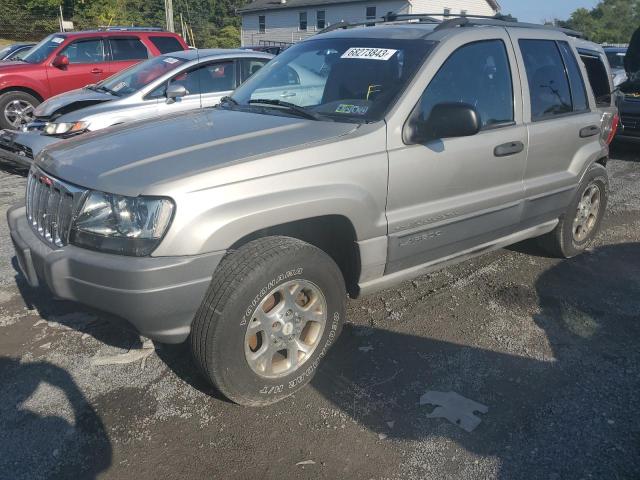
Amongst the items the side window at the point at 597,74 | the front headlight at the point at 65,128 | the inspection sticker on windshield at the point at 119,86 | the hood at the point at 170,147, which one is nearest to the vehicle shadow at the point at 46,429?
the hood at the point at 170,147

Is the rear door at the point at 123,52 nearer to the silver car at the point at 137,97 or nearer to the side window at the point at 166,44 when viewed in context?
the side window at the point at 166,44

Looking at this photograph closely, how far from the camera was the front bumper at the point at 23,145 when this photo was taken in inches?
255

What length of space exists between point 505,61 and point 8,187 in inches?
246

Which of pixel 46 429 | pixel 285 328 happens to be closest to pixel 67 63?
pixel 46 429

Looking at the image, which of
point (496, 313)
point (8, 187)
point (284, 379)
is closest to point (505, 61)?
point (496, 313)

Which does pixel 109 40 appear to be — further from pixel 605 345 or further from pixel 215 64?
pixel 605 345

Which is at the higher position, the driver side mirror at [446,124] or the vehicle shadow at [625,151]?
the driver side mirror at [446,124]

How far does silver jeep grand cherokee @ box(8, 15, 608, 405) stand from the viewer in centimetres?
257

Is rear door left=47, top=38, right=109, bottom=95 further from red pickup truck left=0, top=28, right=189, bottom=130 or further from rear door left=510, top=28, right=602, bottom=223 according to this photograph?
rear door left=510, top=28, right=602, bottom=223

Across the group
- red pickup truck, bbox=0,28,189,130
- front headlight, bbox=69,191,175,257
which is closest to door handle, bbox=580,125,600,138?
front headlight, bbox=69,191,175,257

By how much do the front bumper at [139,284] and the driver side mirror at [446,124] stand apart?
1.36 m

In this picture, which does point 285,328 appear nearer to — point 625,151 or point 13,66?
point 13,66

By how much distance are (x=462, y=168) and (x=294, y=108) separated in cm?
110

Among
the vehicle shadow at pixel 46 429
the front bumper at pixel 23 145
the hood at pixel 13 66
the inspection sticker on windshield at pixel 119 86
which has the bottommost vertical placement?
the vehicle shadow at pixel 46 429
